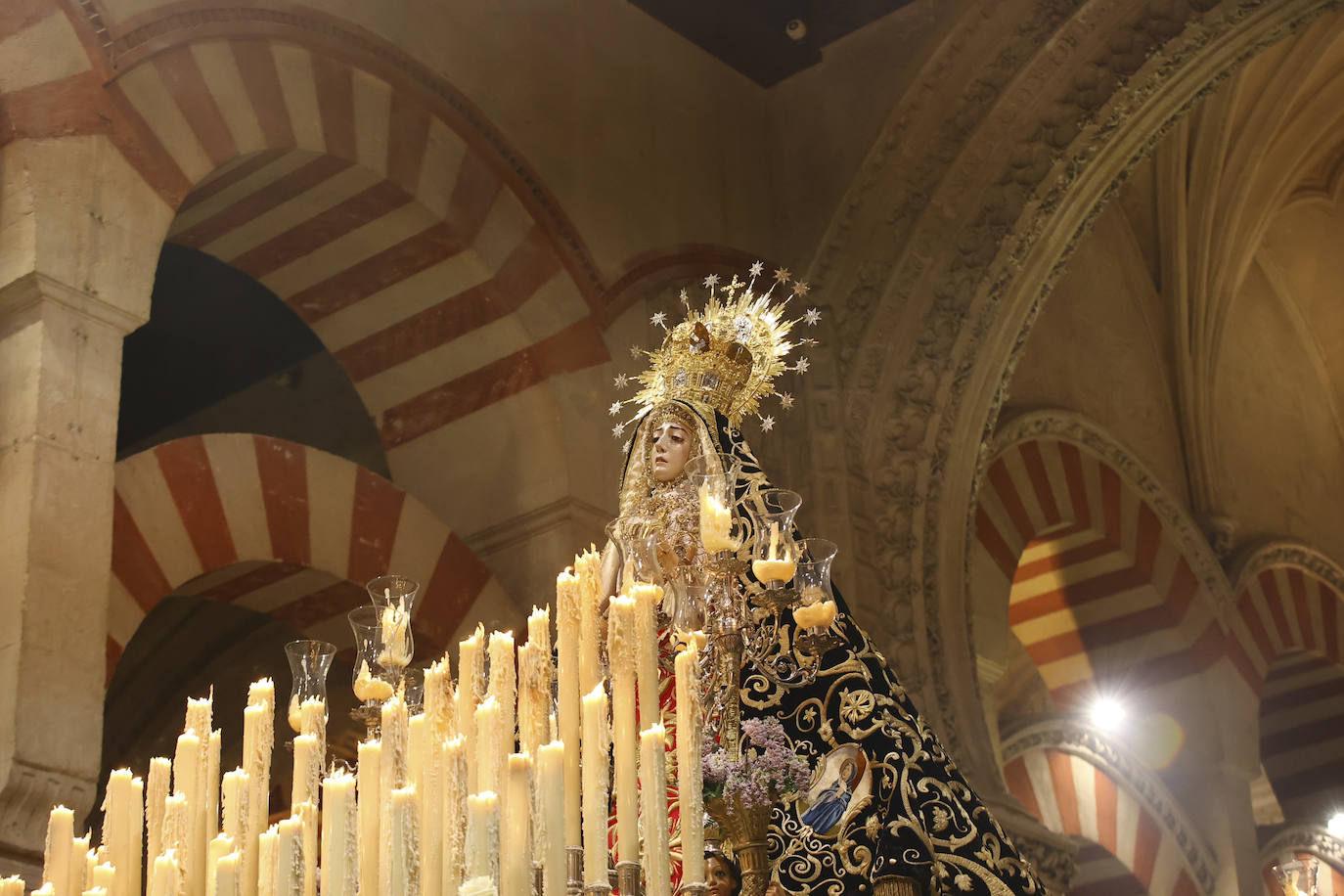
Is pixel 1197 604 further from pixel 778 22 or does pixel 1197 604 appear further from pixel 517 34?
pixel 517 34

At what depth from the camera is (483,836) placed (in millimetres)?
1766

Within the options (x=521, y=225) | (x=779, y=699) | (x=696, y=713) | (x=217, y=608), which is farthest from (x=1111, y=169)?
(x=696, y=713)

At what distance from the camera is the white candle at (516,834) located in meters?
1.78

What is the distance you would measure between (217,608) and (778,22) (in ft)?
10.4

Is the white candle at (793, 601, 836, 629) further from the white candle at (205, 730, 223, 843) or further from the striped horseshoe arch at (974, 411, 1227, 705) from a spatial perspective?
the striped horseshoe arch at (974, 411, 1227, 705)

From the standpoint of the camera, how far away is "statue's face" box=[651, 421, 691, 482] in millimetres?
3670

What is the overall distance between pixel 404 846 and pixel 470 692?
30 cm

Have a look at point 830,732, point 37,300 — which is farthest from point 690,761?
point 37,300

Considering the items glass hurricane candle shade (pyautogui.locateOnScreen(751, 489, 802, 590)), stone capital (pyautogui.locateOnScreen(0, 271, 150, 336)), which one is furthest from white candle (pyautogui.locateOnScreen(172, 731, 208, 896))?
stone capital (pyautogui.locateOnScreen(0, 271, 150, 336))

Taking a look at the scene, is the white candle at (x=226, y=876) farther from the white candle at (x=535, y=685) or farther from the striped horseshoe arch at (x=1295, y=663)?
the striped horseshoe arch at (x=1295, y=663)

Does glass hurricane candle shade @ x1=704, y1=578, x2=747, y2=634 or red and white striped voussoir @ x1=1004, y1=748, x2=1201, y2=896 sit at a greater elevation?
red and white striped voussoir @ x1=1004, y1=748, x2=1201, y2=896

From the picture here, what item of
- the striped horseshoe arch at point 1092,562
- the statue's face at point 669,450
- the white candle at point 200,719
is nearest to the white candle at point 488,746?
the white candle at point 200,719

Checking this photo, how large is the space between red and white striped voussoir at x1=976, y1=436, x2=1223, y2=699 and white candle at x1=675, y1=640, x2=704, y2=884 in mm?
5299

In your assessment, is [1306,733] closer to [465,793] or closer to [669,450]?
[669,450]
